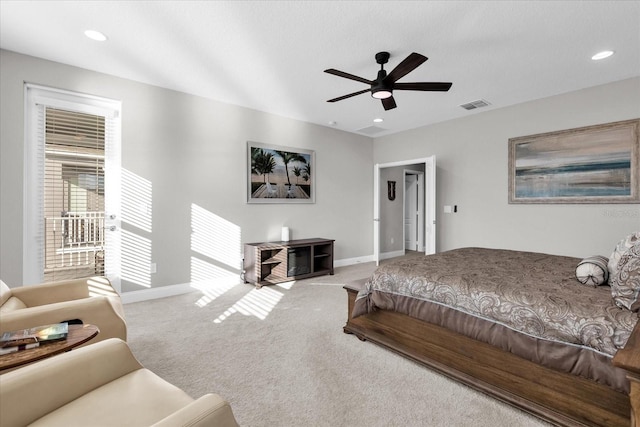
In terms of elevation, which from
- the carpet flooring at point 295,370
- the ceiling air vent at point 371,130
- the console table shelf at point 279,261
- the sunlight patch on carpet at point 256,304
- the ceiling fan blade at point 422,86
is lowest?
the carpet flooring at point 295,370

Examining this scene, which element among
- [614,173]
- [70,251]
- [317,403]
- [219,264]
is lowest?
[317,403]

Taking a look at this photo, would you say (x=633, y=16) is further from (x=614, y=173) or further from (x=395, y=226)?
(x=395, y=226)

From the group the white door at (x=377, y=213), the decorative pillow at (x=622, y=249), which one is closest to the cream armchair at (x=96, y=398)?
the decorative pillow at (x=622, y=249)

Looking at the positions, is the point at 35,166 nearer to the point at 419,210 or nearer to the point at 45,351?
the point at 45,351

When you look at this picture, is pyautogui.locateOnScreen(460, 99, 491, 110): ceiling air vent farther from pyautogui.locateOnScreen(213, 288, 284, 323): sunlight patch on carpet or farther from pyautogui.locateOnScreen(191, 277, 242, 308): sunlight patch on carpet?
pyautogui.locateOnScreen(191, 277, 242, 308): sunlight patch on carpet

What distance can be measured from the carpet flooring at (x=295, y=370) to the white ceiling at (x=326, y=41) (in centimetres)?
269

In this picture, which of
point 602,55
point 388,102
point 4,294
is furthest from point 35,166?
point 602,55

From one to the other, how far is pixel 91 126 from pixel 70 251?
4.78 feet

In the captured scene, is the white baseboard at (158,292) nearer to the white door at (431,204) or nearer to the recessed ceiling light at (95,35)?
the recessed ceiling light at (95,35)

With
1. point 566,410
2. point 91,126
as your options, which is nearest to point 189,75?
point 91,126

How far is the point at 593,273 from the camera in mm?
1878

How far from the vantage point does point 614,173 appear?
3.59 m

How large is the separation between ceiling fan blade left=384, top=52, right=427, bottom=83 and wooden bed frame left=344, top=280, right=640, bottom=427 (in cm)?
200

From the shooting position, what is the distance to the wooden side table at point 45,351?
4.16 ft
